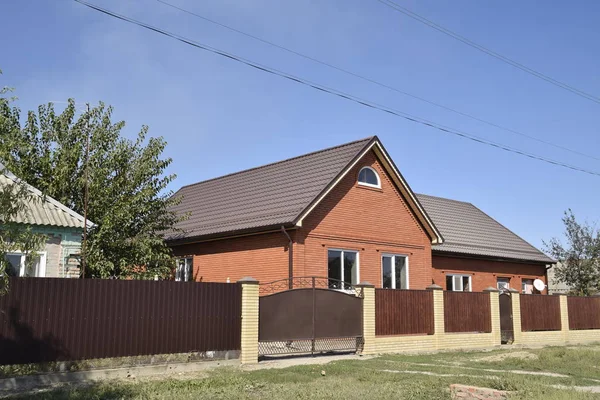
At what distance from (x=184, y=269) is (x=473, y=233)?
14.4 m

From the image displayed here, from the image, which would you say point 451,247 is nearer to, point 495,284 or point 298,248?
point 495,284

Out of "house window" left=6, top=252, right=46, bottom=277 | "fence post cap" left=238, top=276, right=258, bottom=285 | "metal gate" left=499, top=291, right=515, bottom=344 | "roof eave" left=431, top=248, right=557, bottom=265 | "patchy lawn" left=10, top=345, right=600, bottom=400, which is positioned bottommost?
"patchy lawn" left=10, top=345, right=600, bottom=400

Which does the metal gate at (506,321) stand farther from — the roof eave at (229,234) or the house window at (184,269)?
the house window at (184,269)

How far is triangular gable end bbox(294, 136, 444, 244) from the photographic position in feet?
62.0

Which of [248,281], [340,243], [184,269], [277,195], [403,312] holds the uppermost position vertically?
[277,195]

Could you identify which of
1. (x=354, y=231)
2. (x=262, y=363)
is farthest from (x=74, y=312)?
(x=354, y=231)

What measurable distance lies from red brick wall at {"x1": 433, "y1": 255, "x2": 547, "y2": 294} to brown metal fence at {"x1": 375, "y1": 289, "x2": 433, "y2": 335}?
7.21 meters

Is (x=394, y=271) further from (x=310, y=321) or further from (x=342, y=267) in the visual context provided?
(x=310, y=321)

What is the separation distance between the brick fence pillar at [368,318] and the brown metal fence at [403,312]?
0.23 meters

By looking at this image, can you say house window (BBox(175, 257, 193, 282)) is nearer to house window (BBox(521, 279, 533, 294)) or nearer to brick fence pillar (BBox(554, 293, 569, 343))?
brick fence pillar (BBox(554, 293, 569, 343))

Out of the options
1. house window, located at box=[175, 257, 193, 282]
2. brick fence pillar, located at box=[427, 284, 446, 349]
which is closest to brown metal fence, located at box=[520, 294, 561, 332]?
brick fence pillar, located at box=[427, 284, 446, 349]

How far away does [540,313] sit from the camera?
2256 centimetres

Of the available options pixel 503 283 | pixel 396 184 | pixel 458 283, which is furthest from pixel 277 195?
pixel 503 283

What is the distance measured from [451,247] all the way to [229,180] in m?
9.92
